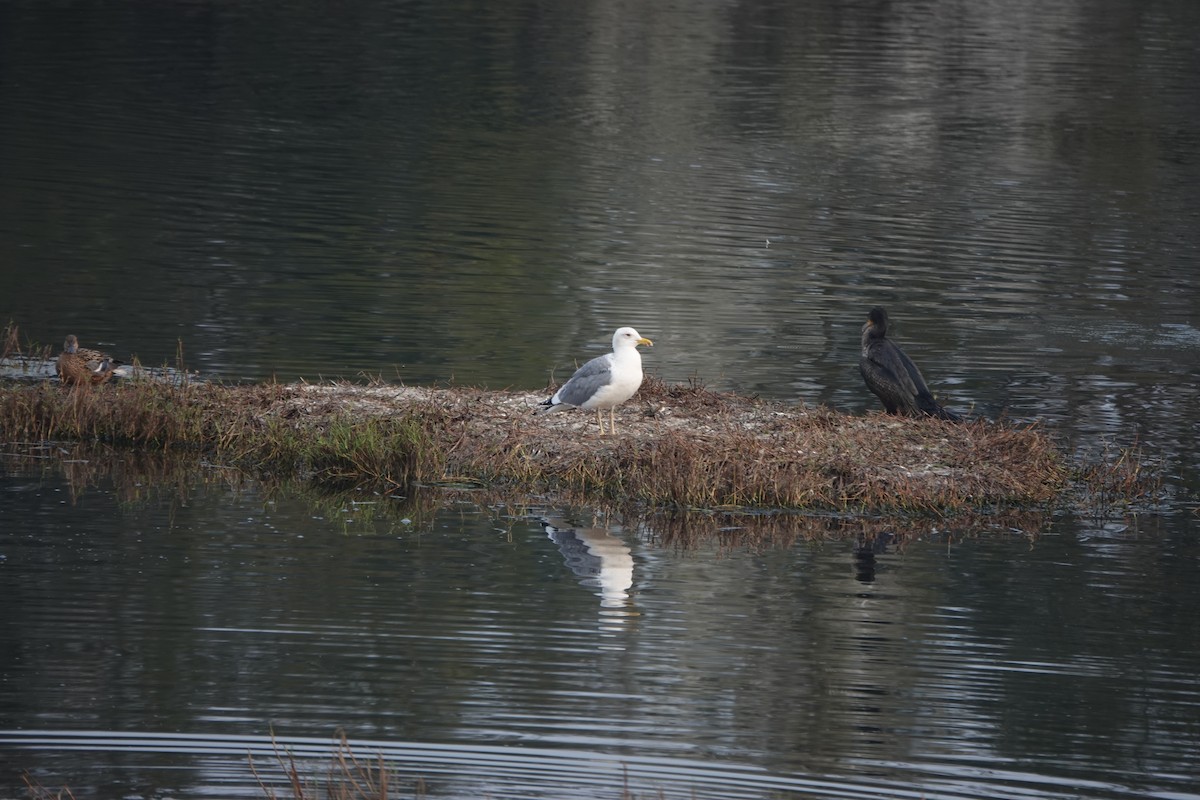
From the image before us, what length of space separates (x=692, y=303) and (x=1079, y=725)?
1538cm

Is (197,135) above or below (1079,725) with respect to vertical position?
above

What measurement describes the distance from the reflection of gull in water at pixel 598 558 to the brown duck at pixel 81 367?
542 cm

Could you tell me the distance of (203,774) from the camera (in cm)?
964

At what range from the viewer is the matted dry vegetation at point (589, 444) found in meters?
15.5

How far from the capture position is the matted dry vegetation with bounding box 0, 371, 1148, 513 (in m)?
15.5

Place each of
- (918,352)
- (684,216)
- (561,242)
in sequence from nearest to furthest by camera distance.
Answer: (918,352), (561,242), (684,216)

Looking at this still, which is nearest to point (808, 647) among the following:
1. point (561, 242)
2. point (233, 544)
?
point (233, 544)

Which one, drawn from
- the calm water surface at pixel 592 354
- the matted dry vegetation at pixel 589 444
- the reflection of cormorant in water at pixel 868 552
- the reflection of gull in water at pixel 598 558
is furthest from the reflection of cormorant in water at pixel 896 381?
the reflection of gull in water at pixel 598 558

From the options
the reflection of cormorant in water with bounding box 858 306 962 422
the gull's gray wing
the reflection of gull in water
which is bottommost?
the reflection of gull in water

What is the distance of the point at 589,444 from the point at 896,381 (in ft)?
10.8

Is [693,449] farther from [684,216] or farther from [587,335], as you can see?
[684,216]

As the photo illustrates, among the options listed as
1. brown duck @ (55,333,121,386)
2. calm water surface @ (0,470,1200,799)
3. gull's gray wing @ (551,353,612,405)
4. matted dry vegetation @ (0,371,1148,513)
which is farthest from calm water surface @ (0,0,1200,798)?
brown duck @ (55,333,121,386)

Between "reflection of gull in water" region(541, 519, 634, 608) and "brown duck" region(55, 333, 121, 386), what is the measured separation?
5.42 m

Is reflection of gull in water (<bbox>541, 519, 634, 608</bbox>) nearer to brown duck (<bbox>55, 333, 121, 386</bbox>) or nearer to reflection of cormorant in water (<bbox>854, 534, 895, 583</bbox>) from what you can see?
reflection of cormorant in water (<bbox>854, 534, 895, 583</bbox>)
